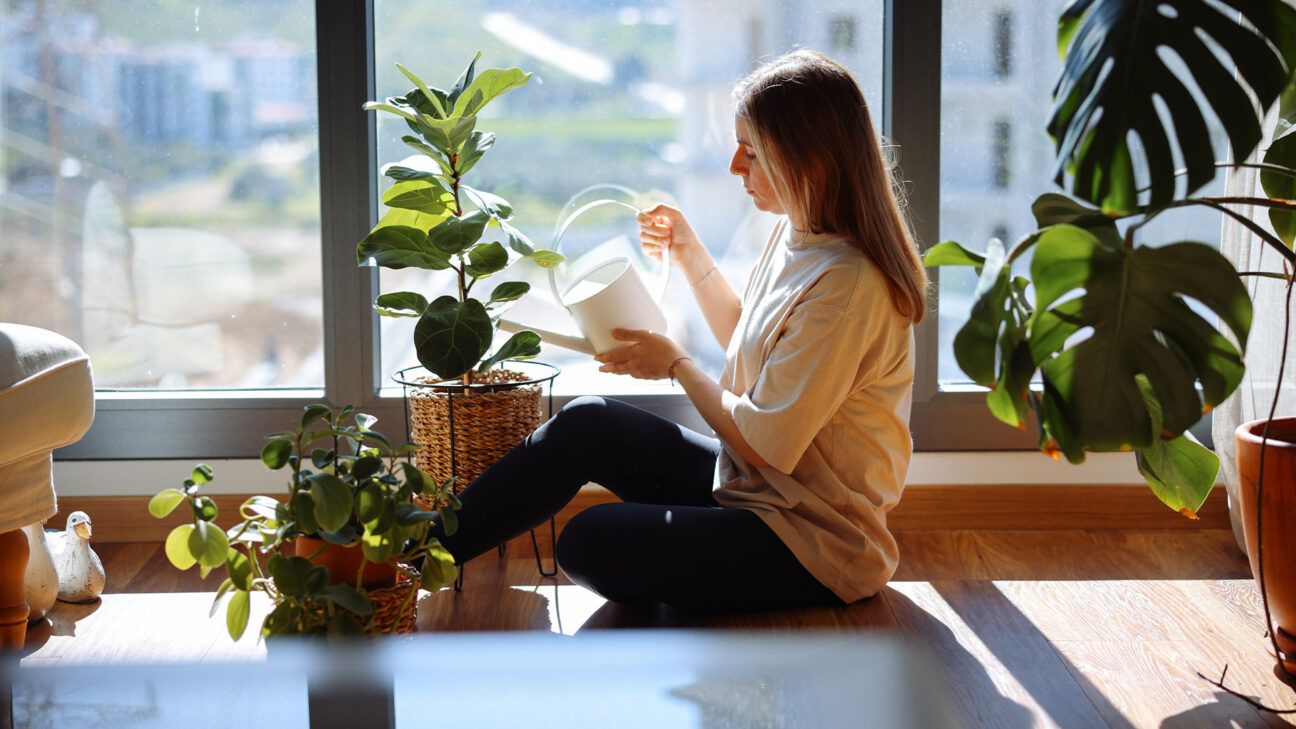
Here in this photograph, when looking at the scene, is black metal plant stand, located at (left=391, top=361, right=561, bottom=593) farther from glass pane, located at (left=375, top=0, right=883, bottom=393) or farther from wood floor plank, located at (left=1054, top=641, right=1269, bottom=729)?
wood floor plank, located at (left=1054, top=641, right=1269, bottom=729)

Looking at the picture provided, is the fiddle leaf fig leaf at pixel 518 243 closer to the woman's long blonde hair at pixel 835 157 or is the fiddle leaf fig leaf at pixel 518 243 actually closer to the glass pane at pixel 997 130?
the woman's long blonde hair at pixel 835 157

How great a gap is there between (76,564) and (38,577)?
10 cm

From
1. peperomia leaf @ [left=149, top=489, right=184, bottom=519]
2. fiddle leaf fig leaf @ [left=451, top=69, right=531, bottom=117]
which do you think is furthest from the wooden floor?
fiddle leaf fig leaf @ [left=451, top=69, right=531, bottom=117]

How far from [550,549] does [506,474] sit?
474 millimetres

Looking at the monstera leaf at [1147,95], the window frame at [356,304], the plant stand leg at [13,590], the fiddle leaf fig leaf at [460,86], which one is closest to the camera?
the monstera leaf at [1147,95]

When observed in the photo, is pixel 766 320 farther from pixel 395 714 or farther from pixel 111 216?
pixel 111 216

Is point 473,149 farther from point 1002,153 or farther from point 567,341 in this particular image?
point 1002,153

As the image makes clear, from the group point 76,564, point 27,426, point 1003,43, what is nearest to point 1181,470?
point 1003,43

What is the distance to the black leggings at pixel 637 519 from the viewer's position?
2.04m

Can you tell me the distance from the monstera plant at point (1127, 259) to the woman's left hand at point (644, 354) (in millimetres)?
644

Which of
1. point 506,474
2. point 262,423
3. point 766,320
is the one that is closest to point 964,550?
point 766,320

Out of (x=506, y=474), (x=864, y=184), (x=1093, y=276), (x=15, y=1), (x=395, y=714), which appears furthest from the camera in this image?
(x=15, y=1)

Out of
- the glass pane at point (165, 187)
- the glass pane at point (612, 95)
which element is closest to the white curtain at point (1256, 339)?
the glass pane at point (612, 95)

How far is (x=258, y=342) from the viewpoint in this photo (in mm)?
2664
